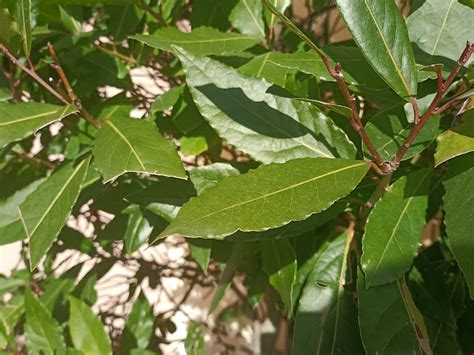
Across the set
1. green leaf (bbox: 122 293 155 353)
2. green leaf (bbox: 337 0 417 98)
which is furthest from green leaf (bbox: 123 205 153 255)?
green leaf (bbox: 337 0 417 98)

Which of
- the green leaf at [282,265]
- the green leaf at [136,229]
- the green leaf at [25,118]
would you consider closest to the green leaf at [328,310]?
the green leaf at [282,265]

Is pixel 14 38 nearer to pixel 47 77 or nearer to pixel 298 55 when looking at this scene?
pixel 47 77

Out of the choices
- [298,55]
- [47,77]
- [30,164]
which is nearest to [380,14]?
[298,55]

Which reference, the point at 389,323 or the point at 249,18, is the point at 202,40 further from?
the point at 389,323

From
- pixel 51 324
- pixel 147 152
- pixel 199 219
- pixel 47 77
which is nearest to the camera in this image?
pixel 199 219

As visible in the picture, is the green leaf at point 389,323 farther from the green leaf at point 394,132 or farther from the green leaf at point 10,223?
the green leaf at point 10,223
